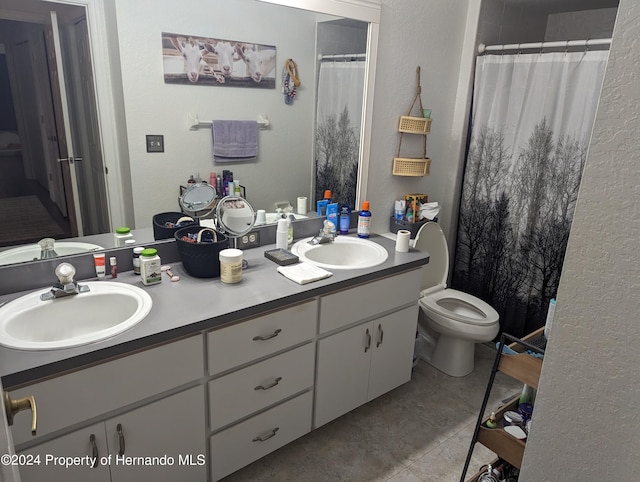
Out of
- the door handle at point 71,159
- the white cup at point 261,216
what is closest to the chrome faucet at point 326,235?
the white cup at point 261,216

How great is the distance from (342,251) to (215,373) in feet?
3.15

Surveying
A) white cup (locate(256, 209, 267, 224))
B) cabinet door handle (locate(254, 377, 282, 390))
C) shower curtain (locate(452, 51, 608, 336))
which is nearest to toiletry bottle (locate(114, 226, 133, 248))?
white cup (locate(256, 209, 267, 224))

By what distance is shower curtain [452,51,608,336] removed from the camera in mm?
2426

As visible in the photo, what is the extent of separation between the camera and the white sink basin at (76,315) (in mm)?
1368

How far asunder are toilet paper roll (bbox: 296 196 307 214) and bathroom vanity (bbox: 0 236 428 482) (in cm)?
33

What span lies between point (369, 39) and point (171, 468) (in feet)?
6.83

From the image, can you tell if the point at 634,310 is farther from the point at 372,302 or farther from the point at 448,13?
the point at 448,13

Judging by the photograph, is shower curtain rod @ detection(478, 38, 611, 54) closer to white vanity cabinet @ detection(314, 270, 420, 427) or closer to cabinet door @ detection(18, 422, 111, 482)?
white vanity cabinet @ detection(314, 270, 420, 427)

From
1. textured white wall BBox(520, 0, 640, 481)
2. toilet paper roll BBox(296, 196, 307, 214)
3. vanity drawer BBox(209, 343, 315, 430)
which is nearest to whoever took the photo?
textured white wall BBox(520, 0, 640, 481)

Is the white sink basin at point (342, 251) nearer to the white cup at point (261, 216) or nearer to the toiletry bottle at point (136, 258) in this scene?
the white cup at point (261, 216)

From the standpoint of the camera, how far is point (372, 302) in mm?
2027

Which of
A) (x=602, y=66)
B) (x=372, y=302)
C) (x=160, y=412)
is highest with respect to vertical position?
(x=602, y=66)

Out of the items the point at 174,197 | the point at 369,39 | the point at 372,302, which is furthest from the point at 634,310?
the point at 369,39

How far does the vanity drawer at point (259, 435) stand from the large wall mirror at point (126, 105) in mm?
849
